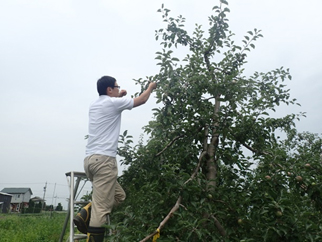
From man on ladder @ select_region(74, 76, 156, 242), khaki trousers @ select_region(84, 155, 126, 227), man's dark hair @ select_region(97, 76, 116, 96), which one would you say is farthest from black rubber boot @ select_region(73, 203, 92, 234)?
man's dark hair @ select_region(97, 76, 116, 96)

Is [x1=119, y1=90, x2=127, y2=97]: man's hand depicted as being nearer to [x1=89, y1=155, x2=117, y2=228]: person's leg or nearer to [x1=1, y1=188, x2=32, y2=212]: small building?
[x1=89, y1=155, x2=117, y2=228]: person's leg

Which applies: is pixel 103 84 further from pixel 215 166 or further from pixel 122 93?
pixel 215 166

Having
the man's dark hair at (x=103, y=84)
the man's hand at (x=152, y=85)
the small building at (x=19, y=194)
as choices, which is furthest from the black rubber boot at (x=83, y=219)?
the small building at (x=19, y=194)

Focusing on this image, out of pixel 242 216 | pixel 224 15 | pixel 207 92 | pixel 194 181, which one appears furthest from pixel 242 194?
pixel 224 15

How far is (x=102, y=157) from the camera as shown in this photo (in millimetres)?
2682

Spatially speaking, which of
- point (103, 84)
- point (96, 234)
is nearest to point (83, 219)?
point (96, 234)

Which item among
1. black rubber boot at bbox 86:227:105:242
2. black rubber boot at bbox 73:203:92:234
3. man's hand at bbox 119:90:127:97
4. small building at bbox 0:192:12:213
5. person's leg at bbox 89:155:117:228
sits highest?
man's hand at bbox 119:90:127:97

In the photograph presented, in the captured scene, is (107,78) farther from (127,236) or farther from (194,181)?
(127,236)

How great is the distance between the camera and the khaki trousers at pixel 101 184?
2.58 metres

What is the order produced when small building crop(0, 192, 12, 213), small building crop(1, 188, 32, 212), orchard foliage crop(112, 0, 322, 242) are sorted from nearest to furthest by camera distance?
orchard foliage crop(112, 0, 322, 242) → small building crop(0, 192, 12, 213) → small building crop(1, 188, 32, 212)

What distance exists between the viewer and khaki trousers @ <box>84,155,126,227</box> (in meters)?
2.58

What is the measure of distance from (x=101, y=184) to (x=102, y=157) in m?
0.22

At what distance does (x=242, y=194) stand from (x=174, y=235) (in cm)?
74

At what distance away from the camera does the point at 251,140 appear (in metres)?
3.30
